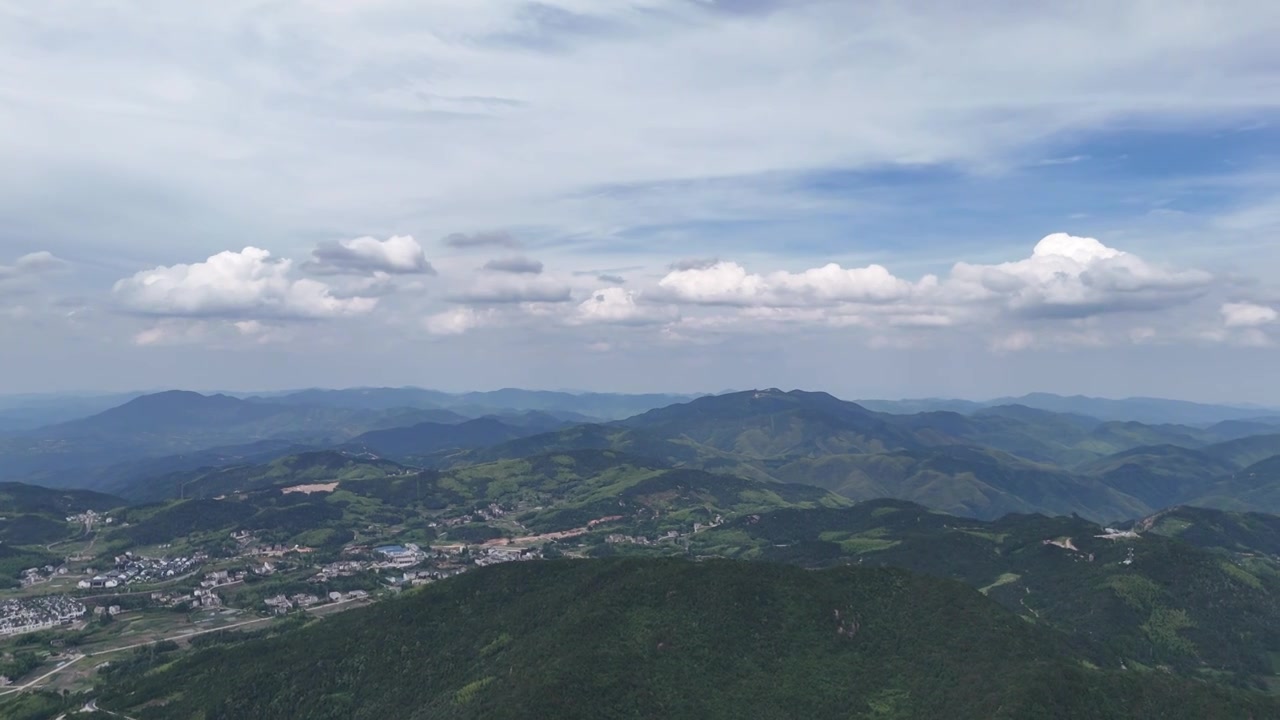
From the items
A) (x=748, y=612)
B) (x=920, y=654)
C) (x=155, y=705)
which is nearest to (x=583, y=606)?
(x=748, y=612)

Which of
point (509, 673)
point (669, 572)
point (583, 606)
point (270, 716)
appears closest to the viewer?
point (509, 673)

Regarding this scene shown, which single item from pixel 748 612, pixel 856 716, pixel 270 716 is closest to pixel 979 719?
pixel 856 716

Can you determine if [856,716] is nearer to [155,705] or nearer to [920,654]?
[920,654]

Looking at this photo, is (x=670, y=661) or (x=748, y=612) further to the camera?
(x=748, y=612)

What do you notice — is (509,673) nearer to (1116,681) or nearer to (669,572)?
(669,572)

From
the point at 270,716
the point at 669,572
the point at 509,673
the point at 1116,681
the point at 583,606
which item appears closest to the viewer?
the point at 1116,681

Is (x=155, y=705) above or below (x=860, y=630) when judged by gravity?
below

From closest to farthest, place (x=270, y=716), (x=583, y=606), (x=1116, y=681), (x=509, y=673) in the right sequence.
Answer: (x=1116, y=681) < (x=509, y=673) < (x=270, y=716) < (x=583, y=606)
